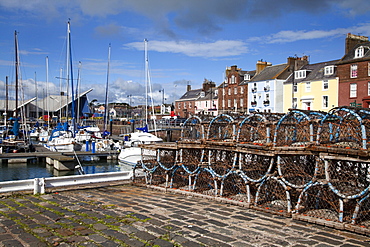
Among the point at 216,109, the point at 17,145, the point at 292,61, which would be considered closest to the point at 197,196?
the point at 17,145

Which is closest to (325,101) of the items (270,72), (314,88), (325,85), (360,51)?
(325,85)

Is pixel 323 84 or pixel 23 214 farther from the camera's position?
pixel 323 84

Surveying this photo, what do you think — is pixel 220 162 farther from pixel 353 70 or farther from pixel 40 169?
pixel 353 70

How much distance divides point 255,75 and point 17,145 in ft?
122

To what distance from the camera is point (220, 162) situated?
10.5 meters

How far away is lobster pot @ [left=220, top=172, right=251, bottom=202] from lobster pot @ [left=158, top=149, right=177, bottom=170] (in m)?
2.16

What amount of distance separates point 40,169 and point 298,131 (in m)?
23.3

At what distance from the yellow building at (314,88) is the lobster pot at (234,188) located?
34.6 metres

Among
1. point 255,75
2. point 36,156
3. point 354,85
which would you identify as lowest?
point 36,156

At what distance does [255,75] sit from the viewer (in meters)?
54.8

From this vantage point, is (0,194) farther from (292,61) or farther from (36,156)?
(292,61)

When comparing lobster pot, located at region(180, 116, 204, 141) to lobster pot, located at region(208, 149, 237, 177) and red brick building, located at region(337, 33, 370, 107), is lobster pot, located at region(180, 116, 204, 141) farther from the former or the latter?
red brick building, located at region(337, 33, 370, 107)

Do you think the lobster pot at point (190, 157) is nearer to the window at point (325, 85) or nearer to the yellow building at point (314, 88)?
the yellow building at point (314, 88)

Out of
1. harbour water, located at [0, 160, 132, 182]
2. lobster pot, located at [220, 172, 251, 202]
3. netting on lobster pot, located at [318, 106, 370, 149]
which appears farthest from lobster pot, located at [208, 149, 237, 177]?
harbour water, located at [0, 160, 132, 182]
